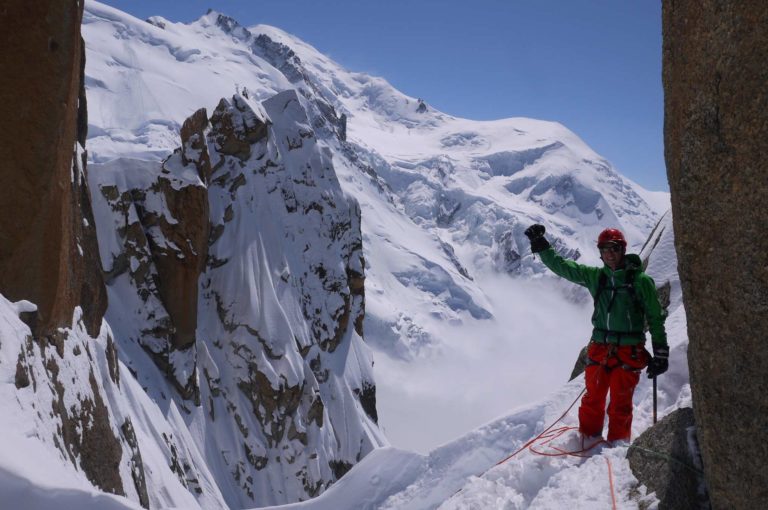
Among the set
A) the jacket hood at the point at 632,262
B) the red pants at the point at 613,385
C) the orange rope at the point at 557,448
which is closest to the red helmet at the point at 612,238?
the jacket hood at the point at 632,262

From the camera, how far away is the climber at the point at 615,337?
6.24 metres

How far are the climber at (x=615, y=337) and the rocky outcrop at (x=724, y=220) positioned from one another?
2.03m

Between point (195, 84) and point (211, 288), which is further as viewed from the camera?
point (195, 84)

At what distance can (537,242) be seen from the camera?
6.88 m

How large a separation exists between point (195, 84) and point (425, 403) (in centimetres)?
10157

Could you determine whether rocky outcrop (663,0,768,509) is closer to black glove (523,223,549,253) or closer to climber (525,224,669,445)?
climber (525,224,669,445)

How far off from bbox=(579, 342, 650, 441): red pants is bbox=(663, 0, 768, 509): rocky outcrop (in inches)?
81.7

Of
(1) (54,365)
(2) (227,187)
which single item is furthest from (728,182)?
(2) (227,187)

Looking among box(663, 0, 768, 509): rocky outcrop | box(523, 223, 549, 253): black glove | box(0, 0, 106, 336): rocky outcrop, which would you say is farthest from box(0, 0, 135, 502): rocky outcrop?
box(663, 0, 768, 509): rocky outcrop

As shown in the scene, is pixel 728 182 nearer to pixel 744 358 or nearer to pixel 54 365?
pixel 744 358

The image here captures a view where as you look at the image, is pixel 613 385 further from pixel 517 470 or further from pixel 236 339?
pixel 236 339

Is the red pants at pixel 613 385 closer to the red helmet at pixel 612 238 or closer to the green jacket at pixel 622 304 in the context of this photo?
the green jacket at pixel 622 304

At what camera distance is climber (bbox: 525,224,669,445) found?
20.5ft

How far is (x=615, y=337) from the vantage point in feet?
20.9
